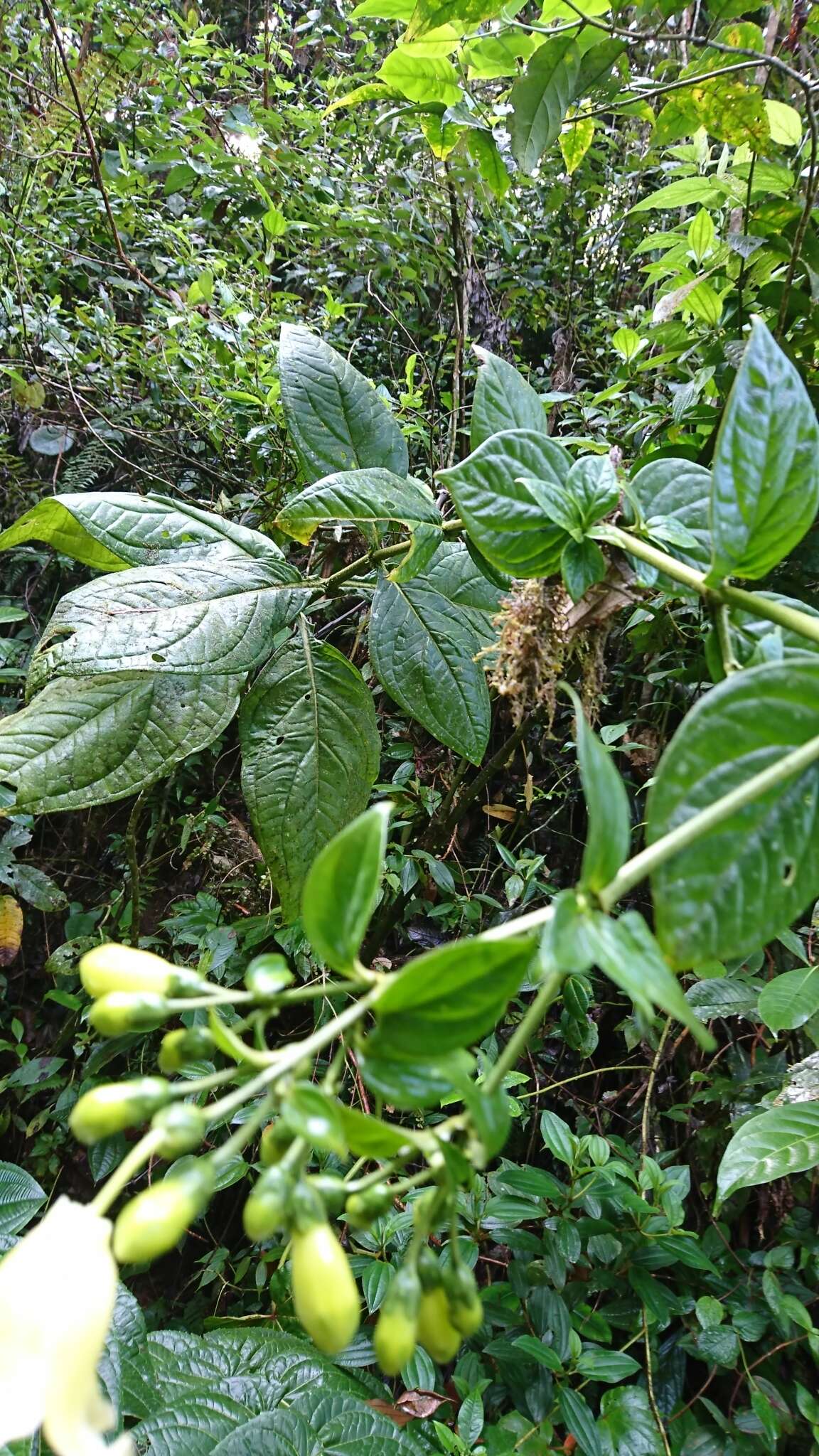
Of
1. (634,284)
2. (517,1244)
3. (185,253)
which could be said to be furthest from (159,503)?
(634,284)

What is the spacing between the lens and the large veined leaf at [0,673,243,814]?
1.52 ft

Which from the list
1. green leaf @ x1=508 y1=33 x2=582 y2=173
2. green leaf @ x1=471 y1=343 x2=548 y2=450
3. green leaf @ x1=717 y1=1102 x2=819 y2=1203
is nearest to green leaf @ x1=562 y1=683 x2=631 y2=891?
green leaf @ x1=471 y1=343 x2=548 y2=450

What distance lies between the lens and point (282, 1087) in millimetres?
218

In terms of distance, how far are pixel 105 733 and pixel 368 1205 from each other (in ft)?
1.10

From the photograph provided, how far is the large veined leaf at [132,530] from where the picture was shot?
49 cm

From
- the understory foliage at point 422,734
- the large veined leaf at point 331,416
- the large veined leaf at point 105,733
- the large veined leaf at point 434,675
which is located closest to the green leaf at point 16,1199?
the understory foliage at point 422,734

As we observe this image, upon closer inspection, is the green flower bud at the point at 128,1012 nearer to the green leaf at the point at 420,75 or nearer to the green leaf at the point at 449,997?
the green leaf at the point at 449,997

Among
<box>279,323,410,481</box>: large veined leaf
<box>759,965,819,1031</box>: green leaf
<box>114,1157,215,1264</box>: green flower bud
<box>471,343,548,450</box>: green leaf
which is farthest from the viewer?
<box>759,965,819,1031</box>: green leaf

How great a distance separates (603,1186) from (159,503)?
2.50 feet

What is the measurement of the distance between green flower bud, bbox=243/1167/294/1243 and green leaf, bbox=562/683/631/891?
0.38ft

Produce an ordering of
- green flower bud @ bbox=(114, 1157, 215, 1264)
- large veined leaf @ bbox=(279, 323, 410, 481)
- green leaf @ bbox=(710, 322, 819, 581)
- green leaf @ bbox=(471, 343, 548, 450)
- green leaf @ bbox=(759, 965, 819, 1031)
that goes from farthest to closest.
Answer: green leaf @ bbox=(759, 965, 819, 1031) → large veined leaf @ bbox=(279, 323, 410, 481) → green leaf @ bbox=(471, 343, 548, 450) → green leaf @ bbox=(710, 322, 819, 581) → green flower bud @ bbox=(114, 1157, 215, 1264)

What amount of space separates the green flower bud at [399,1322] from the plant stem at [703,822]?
4.9 inches

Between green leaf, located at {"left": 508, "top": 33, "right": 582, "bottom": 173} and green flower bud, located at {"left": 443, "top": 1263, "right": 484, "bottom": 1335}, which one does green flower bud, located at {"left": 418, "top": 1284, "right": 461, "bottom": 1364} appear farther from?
green leaf, located at {"left": 508, "top": 33, "right": 582, "bottom": 173}

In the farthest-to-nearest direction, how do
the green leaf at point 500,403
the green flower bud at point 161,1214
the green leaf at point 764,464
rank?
the green leaf at point 500,403, the green leaf at point 764,464, the green flower bud at point 161,1214
